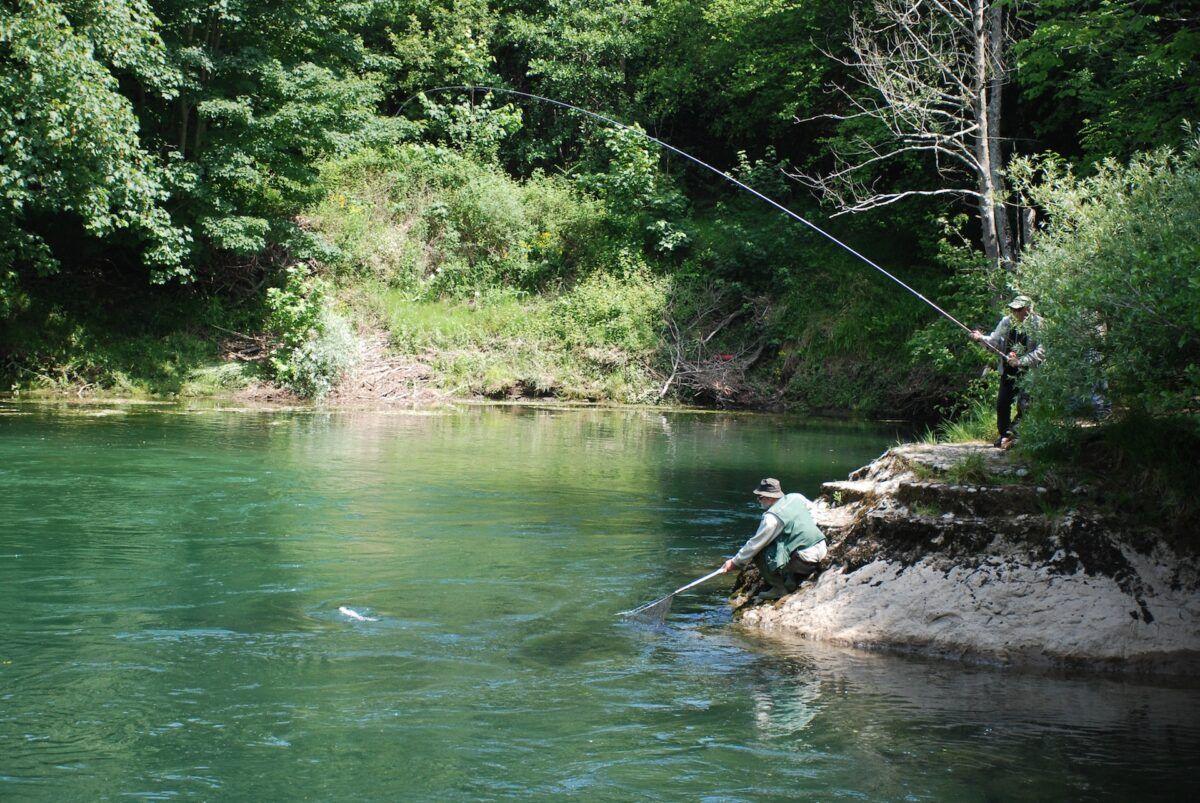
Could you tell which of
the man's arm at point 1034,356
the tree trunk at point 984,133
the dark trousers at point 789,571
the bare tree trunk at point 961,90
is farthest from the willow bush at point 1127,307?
the tree trunk at point 984,133

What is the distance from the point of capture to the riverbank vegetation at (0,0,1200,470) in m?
18.3

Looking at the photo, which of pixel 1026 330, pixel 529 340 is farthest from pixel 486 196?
pixel 1026 330

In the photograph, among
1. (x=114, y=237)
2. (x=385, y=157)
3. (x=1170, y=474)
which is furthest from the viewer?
(x=385, y=157)

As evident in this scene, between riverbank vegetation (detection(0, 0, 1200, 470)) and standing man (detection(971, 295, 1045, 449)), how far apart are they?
160 inches

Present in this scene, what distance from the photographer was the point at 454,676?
7094mm

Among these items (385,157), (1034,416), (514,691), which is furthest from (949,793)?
(385,157)

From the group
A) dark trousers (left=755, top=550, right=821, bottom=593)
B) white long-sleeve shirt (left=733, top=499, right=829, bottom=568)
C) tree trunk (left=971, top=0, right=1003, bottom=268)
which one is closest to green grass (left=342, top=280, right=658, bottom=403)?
tree trunk (left=971, top=0, right=1003, bottom=268)

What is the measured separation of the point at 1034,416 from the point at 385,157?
73.6ft

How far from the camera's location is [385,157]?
28781 millimetres

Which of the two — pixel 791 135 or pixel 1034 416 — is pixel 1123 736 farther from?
pixel 791 135

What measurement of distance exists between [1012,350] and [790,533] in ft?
10.6

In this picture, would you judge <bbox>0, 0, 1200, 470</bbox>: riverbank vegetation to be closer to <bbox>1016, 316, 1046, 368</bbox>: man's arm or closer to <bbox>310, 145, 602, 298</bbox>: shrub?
<bbox>310, 145, 602, 298</bbox>: shrub

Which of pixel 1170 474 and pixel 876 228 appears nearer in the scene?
pixel 1170 474

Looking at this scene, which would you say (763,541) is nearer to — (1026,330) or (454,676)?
(454,676)
